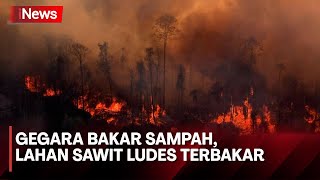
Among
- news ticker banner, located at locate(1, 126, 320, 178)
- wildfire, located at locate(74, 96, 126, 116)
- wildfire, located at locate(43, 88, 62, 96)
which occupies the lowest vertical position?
news ticker banner, located at locate(1, 126, 320, 178)

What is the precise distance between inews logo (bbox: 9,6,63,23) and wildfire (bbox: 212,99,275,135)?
22.2ft

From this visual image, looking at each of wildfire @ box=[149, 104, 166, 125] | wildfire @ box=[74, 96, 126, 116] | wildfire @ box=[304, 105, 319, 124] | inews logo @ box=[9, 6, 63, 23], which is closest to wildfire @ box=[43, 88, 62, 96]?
wildfire @ box=[74, 96, 126, 116]

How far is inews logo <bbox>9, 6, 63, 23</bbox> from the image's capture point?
15.9 metres

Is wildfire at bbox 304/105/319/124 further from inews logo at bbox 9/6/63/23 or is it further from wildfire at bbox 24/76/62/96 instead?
inews logo at bbox 9/6/63/23

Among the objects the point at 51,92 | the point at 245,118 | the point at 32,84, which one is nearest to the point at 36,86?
the point at 32,84

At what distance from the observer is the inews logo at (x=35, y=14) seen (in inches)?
626

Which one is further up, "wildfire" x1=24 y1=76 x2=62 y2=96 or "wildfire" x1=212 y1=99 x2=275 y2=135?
"wildfire" x1=24 y1=76 x2=62 y2=96

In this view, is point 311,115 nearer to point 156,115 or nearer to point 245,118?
point 245,118

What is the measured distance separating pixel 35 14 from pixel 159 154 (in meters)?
6.28

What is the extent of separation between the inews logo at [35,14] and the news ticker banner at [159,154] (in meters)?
3.67

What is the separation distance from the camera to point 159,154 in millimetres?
15492

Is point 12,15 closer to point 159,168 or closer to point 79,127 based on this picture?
point 79,127

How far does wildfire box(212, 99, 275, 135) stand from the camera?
56.9 feet

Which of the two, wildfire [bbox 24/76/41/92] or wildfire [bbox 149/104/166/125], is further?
wildfire [bbox 24/76/41/92]
